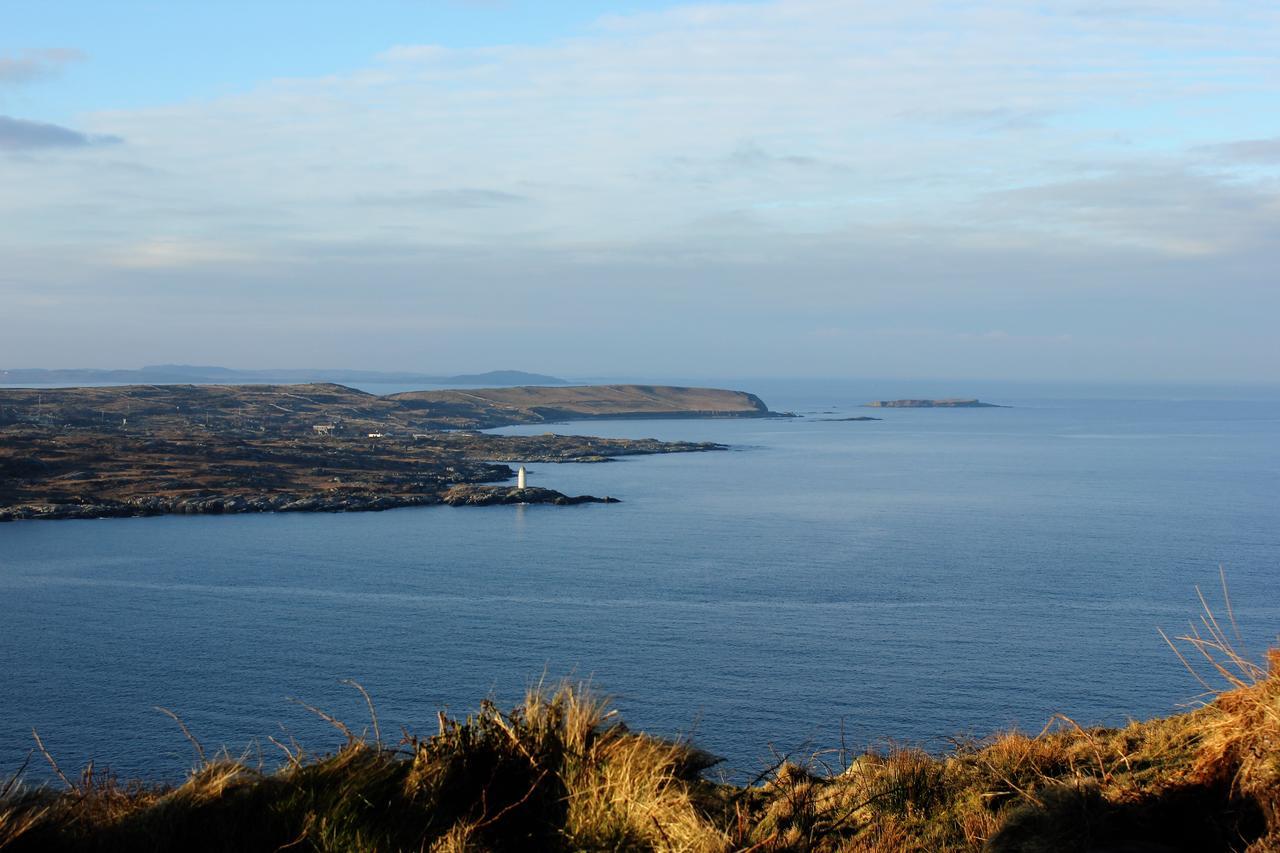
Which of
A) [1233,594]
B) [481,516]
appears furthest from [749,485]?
[1233,594]

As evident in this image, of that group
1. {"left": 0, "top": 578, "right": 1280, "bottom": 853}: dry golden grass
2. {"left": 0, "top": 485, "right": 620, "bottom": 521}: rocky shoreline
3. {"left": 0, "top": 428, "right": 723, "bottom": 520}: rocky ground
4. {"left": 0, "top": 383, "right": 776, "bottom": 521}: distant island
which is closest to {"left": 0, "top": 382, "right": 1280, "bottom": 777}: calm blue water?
{"left": 0, "top": 578, "right": 1280, "bottom": 853}: dry golden grass

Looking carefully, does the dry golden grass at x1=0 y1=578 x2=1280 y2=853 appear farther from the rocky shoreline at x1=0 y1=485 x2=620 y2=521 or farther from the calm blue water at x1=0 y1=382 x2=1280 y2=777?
the rocky shoreline at x1=0 y1=485 x2=620 y2=521

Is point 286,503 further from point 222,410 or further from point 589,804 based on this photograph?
point 222,410

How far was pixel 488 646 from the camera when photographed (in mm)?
40656

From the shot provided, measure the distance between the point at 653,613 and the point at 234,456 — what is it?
70.9m

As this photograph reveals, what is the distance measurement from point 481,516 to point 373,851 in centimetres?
7745

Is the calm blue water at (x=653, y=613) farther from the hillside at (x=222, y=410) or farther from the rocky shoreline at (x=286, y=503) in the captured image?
the hillside at (x=222, y=410)

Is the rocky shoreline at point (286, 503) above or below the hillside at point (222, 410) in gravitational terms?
below

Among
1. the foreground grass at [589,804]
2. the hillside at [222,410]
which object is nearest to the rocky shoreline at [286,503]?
the hillside at [222,410]

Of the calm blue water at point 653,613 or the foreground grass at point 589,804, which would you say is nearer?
the foreground grass at point 589,804

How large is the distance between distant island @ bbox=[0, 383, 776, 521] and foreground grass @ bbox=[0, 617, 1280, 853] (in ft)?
264

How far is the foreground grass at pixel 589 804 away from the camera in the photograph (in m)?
6.19

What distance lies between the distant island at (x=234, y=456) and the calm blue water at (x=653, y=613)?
5.43 m

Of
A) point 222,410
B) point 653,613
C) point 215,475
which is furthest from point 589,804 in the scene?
point 222,410
